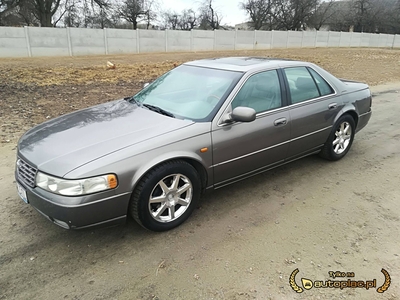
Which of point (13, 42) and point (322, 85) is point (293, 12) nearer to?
point (13, 42)

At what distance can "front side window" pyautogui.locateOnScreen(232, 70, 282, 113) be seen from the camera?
3.47 meters

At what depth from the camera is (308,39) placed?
38.2 meters

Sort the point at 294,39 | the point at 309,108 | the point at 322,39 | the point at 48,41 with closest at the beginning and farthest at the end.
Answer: the point at 309,108
the point at 48,41
the point at 294,39
the point at 322,39

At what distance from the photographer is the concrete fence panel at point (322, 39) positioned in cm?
3909

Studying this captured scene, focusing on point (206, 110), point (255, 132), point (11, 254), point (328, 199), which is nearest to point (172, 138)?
point (206, 110)

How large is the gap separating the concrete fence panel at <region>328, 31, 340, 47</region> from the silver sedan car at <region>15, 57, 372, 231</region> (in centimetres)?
4100

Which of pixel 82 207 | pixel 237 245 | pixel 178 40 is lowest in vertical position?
pixel 237 245

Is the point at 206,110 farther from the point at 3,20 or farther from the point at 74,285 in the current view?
the point at 3,20

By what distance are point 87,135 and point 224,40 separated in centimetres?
3038

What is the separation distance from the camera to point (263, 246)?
2.85 meters

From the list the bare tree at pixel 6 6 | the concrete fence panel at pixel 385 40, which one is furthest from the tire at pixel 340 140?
the concrete fence panel at pixel 385 40

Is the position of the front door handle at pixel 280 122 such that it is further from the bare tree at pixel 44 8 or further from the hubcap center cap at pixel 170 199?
the bare tree at pixel 44 8

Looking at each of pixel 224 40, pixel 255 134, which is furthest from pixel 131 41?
pixel 255 134

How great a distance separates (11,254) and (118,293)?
1.10 meters
